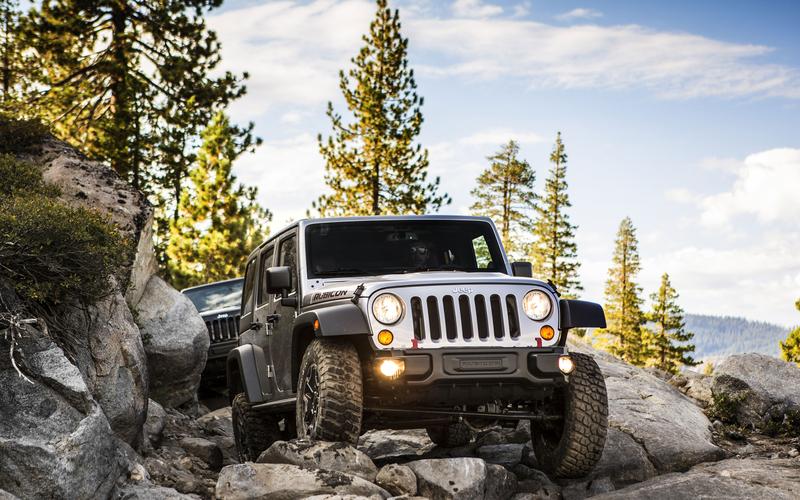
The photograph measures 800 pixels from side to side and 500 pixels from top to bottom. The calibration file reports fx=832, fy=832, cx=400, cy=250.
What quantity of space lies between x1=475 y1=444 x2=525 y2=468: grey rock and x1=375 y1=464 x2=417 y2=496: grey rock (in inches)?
86.8

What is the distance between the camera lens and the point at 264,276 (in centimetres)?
930

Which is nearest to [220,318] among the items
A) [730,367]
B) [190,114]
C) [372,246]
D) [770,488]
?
[372,246]

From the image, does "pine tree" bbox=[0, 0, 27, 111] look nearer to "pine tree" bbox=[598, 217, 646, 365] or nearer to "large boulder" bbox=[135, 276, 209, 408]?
"large boulder" bbox=[135, 276, 209, 408]

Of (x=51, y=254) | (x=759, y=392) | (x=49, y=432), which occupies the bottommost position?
(x=759, y=392)

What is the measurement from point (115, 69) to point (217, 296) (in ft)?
34.9

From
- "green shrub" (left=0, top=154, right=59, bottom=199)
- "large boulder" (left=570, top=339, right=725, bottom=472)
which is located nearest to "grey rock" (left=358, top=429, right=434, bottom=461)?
"large boulder" (left=570, top=339, right=725, bottom=472)

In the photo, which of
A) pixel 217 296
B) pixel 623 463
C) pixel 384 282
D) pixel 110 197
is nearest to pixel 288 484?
pixel 384 282

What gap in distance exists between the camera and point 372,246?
7.93m

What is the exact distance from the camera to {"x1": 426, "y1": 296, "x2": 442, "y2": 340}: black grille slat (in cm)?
643

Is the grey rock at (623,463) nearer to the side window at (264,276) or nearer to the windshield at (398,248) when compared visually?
the windshield at (398,248)

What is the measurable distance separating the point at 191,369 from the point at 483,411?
21.6 ft

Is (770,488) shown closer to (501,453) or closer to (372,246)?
(501,453)

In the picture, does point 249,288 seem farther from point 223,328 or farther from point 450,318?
point 223,328

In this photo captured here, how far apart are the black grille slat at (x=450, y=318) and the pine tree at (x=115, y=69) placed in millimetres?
19296
